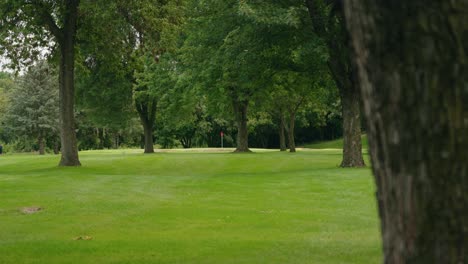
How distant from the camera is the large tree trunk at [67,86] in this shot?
88.9ft

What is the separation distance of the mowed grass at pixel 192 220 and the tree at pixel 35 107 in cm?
4576

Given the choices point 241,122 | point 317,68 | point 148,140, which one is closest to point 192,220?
point 317,68

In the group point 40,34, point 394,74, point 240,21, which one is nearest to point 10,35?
point 40,34

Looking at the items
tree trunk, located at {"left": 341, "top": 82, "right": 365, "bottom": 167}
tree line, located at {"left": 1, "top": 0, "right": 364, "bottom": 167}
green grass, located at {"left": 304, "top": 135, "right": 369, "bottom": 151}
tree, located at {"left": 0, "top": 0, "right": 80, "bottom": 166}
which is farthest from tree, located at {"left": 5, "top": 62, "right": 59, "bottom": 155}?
tree trunk, located at {"left": 341, "top": 82, "right": 365, "bottom": 167}

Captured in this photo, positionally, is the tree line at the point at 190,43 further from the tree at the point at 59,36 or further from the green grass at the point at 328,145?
the green grass at the point at 328,145

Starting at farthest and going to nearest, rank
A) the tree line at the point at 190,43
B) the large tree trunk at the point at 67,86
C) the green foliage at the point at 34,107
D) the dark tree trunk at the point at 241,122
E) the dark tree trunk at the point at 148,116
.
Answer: the green foliage at the point at 34,107
the dark tree trunk at the point at 148,116
the dark tree trunk at the point at 241,122
the large tree trunk at the point at 67,86
the tree line at the point at 190,43

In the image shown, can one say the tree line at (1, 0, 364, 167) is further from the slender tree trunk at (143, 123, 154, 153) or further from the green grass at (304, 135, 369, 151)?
the green grass at (304, 135, 369, 151)

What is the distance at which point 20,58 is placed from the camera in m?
28.8

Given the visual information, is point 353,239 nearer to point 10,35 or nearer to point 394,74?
point 394,74

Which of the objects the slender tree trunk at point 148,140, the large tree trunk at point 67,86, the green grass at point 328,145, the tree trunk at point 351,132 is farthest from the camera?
the green grass at point 328,145

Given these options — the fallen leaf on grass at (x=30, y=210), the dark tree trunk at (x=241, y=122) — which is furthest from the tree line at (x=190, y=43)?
the fallen leaf on grass at (x=30, y=210)

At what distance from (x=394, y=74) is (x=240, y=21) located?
2192 cm

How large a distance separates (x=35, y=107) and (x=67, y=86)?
3988 centimetres

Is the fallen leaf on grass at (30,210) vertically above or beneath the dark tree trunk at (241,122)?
beneath
